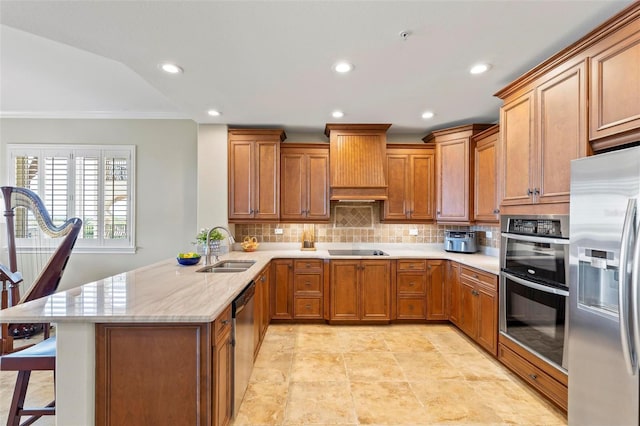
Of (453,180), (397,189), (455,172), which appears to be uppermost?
(455,172)

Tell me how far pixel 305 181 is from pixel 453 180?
1.99 meters

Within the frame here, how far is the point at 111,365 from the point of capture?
55.9 inches

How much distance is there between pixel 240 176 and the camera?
150 inches

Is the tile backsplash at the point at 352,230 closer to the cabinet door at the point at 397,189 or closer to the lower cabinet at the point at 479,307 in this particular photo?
the cabinet door at the point at 397,189

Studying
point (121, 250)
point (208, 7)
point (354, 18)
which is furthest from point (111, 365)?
point (121, 250)

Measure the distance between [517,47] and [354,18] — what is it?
1.24 m

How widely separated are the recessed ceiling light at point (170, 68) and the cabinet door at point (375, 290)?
281 cm

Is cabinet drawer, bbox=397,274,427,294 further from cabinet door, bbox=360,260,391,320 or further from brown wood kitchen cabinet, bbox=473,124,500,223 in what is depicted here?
brown wood kitchen cabinet, bbox=473,124,500,223

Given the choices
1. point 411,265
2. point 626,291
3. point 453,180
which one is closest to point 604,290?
point 626,291

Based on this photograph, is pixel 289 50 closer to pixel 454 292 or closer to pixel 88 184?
pixel 454 292

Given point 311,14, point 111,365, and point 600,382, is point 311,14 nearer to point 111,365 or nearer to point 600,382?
point 111,365

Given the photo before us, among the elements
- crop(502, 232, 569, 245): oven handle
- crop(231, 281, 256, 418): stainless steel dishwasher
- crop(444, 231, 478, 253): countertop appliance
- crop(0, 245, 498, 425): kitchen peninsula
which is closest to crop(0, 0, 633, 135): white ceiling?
crop(502, 232, 569, 245): oven handle

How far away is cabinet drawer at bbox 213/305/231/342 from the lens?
1.52m

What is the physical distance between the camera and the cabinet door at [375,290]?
11.8ft
